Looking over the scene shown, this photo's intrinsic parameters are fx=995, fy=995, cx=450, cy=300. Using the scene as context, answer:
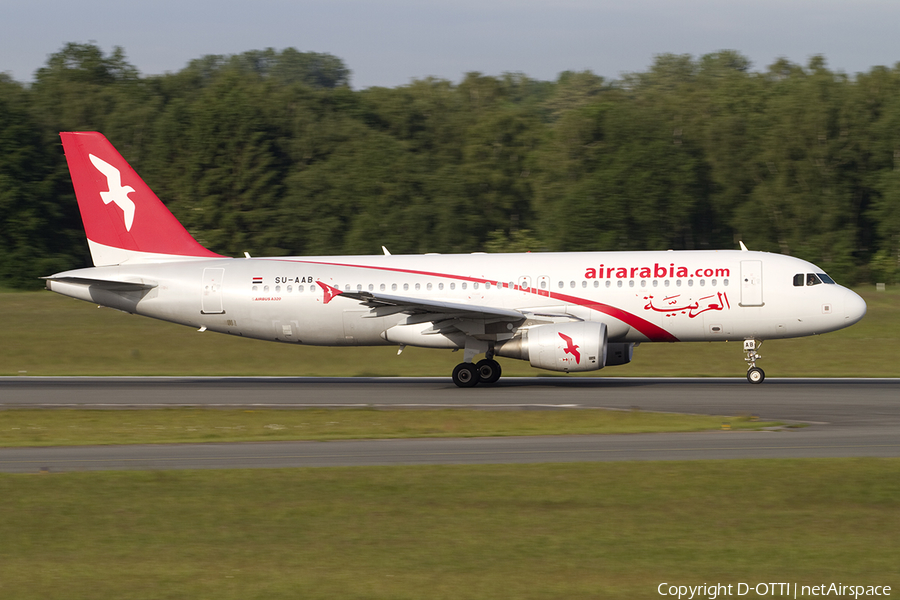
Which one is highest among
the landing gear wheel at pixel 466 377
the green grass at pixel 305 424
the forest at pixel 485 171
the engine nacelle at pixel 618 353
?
the forest at pixel 485 171

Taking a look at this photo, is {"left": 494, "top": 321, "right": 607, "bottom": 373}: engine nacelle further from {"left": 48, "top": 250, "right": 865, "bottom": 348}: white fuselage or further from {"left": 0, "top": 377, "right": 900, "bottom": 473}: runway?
{"left": 48, "top": 250, "right": 865, "bottom": 348}: white fuselage

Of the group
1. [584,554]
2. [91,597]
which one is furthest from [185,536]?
[584,554]

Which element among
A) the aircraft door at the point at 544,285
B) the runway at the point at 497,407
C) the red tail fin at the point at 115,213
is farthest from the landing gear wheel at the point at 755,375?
the red tail fin at the point at 115,213

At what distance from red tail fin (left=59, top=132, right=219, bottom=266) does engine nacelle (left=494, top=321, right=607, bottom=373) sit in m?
12.2

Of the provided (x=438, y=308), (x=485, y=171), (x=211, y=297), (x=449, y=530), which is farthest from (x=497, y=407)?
(x=485, y=171)

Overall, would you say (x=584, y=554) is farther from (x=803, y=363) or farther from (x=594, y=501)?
(x=803, y=363)

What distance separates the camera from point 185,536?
464 inches

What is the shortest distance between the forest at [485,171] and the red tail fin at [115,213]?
31.4 m

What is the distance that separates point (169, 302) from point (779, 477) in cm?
2203

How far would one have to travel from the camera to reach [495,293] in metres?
29.9

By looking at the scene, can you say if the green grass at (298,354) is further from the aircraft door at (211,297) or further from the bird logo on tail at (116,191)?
the bird logo on tail at (116,191)

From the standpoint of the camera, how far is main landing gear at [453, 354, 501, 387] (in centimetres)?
2997

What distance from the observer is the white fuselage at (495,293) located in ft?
94.3

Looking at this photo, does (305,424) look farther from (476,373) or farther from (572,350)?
(476,373)
